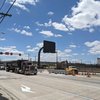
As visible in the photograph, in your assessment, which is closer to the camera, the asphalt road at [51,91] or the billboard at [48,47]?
the asphalt road at [51,91]

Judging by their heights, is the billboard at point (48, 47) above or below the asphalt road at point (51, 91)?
above

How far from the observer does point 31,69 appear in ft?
196

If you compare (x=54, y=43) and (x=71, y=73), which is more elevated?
(x=54, y=43)

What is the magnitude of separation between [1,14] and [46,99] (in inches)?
→ 440

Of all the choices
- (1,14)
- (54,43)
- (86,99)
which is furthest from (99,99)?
(54,43)

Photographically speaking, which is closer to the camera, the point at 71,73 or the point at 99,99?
the point at 99,99

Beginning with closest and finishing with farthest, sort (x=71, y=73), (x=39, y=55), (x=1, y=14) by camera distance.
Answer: (x=1, y=14) → (x=71, y=73) → (x=39, y=55)

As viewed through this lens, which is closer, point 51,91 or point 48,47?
point 51,91

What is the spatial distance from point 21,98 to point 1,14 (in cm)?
1037

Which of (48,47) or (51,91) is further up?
(48,47)

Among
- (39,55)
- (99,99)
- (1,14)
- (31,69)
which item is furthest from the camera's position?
(39,55)

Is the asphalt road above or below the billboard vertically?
below

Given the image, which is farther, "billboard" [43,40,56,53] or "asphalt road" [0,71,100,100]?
"billboard" [43,40,56,53]

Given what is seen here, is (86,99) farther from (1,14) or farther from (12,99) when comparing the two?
(1,14)
